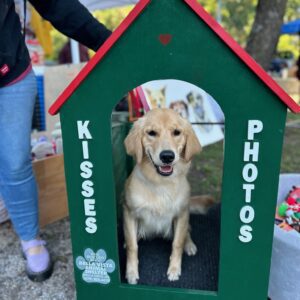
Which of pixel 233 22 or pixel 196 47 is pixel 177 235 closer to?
pixel 196 47

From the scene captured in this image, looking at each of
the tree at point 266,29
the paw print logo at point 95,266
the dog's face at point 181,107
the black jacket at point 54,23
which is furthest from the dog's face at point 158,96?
the paw print logo at point 95,266

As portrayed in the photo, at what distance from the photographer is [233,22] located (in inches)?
742

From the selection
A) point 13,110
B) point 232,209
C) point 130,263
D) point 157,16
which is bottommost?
point 130,263

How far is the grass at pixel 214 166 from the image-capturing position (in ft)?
11.2

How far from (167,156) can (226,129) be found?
37 centimetres

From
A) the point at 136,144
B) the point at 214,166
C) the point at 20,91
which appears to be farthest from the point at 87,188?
the point at 214,166

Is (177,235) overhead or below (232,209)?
below

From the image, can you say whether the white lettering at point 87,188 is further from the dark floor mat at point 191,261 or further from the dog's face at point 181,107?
the dog's face at point 181,107

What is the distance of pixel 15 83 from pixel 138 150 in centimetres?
74

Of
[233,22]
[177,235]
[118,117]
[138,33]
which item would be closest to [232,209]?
[177,235]

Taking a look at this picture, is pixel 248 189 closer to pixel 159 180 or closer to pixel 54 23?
pixel 159 180

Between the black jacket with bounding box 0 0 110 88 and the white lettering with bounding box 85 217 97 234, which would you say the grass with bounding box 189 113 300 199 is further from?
the black jacket with bounding box 0 0 110 88

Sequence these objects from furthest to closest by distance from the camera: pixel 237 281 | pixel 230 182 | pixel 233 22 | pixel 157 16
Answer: pixel 233 22 → pixel 237 281 → pixel 230 182 → pixel 157 16

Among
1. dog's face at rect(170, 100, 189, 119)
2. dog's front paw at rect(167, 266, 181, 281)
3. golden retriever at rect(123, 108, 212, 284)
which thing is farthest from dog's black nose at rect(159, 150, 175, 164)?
dog's face at rect(170, 100, 189, 119)
